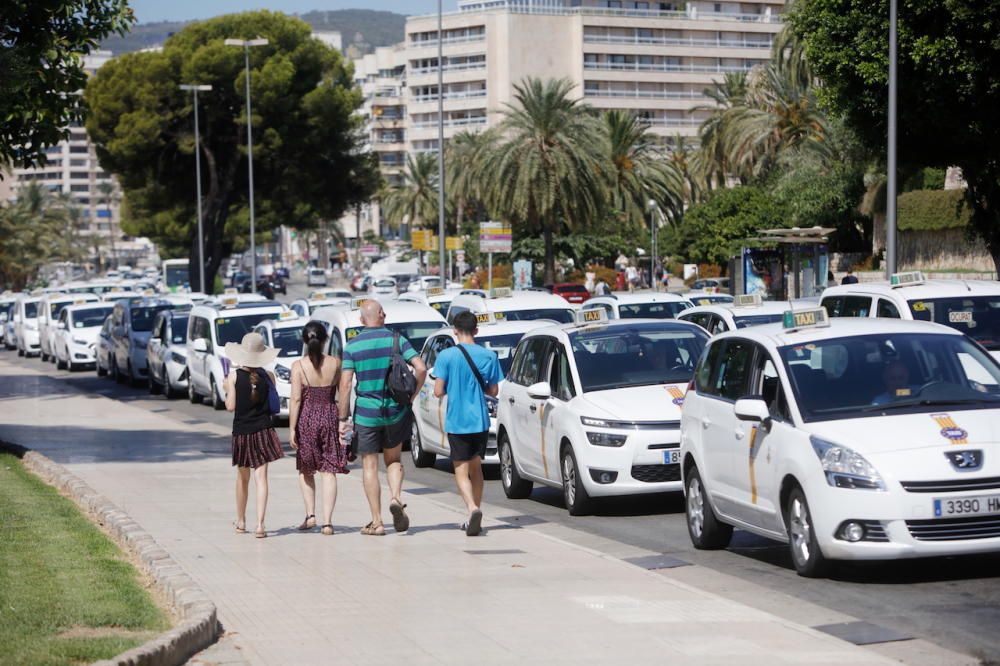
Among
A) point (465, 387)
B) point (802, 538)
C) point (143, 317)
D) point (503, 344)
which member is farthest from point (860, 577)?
point (143, 317)

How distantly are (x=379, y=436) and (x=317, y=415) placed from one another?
56cm

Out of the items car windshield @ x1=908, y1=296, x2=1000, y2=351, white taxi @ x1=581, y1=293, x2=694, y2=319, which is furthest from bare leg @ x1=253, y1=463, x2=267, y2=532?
white taxi @ x1=581, y1=293, x2=694, y2=319

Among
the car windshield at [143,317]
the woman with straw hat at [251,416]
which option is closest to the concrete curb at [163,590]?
the woman with straw hat at [251,416]

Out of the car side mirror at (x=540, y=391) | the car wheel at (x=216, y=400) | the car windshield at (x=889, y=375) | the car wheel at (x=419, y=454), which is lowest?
the car wheel at (x=216, y=400)

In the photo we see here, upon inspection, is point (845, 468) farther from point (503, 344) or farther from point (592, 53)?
point (592, 53)

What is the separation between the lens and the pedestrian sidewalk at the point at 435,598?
26.2 ft

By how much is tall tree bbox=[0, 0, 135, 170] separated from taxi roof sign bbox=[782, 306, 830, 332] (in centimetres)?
1220

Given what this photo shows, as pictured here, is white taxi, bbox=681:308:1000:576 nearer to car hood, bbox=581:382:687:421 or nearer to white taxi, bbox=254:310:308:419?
car hood, bbox=581:382:687:421

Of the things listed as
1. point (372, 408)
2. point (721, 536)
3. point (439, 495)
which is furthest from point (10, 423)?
point (721, 536)

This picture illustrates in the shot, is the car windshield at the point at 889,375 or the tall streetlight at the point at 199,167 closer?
the car windshield at the point at 889,375

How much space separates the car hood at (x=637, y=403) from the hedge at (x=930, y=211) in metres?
37.5

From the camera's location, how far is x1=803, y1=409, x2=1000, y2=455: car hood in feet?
31.6

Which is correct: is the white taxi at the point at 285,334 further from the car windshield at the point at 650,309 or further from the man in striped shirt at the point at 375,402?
the man in striped shirt at the point at 375,402

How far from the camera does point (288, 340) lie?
26.6 metres
